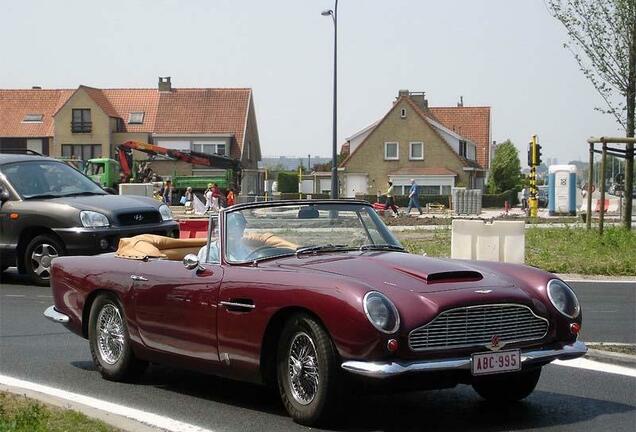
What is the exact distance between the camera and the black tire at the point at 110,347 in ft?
26.5

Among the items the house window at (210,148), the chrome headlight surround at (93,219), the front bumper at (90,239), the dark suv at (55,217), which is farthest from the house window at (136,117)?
the front bumper at (90,239)

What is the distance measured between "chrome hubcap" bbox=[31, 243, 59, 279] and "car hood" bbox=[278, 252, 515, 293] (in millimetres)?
8590

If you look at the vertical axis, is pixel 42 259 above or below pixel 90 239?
below

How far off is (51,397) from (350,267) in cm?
237

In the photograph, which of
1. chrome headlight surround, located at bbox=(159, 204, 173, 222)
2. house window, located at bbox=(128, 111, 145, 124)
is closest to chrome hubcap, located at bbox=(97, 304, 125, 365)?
chrome headlight surround, located at bbox=(159, 204, 173, 222)

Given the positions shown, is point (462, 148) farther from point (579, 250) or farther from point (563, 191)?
point (579, 250)

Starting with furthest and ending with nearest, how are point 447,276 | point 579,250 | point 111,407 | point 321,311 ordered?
point 579,250
point 111,407
point 447,276
point 321,311

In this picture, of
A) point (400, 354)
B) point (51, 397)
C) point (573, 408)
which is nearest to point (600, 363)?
point (573, 408)

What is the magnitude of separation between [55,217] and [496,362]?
976 cm

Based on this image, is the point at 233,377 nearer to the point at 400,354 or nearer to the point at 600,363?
the point at 400,354

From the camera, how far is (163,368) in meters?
8.84

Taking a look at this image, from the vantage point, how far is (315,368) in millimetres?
6277

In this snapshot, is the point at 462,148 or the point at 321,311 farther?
the point at 462,148

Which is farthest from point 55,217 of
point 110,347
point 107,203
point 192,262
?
point 192,262
